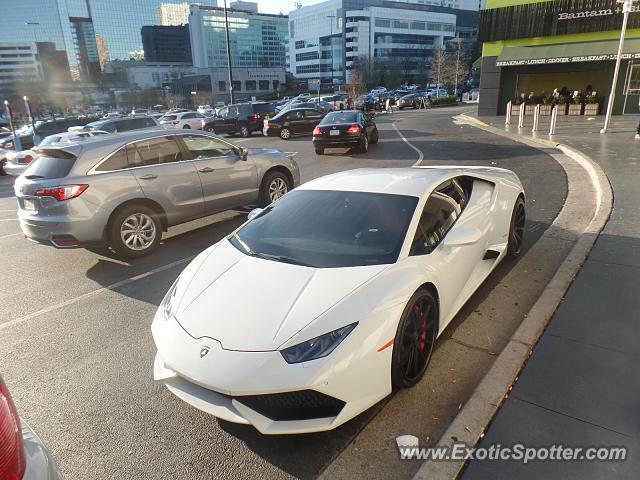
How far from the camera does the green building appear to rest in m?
22.8

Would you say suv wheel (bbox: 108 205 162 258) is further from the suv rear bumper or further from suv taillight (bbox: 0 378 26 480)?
suv taillight (bbox: 0 378 26 480)

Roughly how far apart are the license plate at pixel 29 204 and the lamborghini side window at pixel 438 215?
4.87m

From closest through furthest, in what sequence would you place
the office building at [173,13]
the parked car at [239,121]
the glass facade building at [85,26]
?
the parked car at [239,121] → the glass facade building at [85,26] → the office building at [173,13]

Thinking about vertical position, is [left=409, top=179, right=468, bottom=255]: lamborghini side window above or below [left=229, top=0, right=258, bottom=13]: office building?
below

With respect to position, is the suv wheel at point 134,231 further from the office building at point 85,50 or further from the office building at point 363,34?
the office building at point 85,50

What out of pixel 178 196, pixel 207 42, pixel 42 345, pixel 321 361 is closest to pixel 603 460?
pixel 321 361

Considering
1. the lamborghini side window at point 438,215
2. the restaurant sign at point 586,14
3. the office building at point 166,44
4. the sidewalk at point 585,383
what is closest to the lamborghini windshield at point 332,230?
the lamborghini side window at point 438,215

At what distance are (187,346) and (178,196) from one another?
419 centimetres

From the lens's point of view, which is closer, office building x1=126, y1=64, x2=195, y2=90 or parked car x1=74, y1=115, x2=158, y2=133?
parked car x1=74, y1=115, x2=158, y2=133

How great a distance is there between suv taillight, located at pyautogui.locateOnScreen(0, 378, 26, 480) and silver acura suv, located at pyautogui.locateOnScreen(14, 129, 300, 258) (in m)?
4.42

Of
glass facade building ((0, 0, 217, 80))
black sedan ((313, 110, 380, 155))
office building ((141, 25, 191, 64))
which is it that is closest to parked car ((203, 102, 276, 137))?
black sedan ((313, 110, 380, 155))

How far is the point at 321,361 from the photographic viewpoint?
2.41 m

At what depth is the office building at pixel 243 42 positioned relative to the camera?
11720 centimetres

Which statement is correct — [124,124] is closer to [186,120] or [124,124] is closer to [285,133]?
[285,133]
